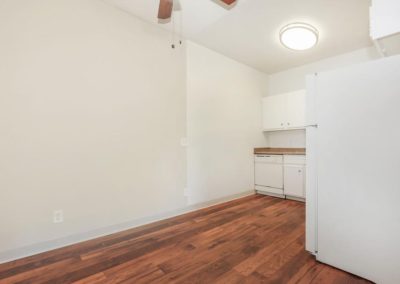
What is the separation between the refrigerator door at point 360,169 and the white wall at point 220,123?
5.89 feet

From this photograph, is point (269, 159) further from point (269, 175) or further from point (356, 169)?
point (356, 169)

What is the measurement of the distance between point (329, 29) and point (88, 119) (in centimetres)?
332

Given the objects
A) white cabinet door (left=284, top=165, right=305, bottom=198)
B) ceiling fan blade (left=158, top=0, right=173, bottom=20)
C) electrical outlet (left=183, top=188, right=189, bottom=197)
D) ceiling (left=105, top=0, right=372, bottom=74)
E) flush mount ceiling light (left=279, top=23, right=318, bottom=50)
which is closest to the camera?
ceiling fan blade (left=158, top=0, right=173, bottom=20)

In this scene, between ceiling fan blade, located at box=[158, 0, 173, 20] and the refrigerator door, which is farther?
ceiling fan blade, located at box=[158, 0, 173, 20]

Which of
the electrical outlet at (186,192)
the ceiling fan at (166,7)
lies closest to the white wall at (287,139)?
the electrical outlet at (186,192)

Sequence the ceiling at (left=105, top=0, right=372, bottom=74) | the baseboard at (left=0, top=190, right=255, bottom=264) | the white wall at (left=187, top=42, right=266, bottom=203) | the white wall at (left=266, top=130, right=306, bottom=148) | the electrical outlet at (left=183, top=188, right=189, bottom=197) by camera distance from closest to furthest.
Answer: the baseboard at (left=0, top=190, right=255, bottom=264), the ceiling at (left=105, top=0, right=372, bottom=74), the electrical outlet at (left=183, top=188, right=189, bottom=197), the white wall at (left=187, top=42, right=266, bottom=203), the white wall at (left=266, top=130, right=306, bottom=148)

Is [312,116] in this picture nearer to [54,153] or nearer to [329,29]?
[329,29]

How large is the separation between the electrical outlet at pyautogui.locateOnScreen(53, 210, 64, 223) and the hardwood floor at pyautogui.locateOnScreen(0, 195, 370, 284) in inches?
10.6

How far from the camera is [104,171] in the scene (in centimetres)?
228

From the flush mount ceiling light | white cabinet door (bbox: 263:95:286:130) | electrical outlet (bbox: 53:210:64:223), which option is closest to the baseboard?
electrical outlet (bbox: 53:210:64:223)

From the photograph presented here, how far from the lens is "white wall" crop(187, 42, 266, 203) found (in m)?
3.16

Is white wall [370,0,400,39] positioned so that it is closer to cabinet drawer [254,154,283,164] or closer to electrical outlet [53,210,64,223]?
cabinet drawer [254,154,283,164]

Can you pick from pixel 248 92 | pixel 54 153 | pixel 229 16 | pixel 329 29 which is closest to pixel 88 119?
pixel 54 153

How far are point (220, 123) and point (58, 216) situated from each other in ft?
8.37
